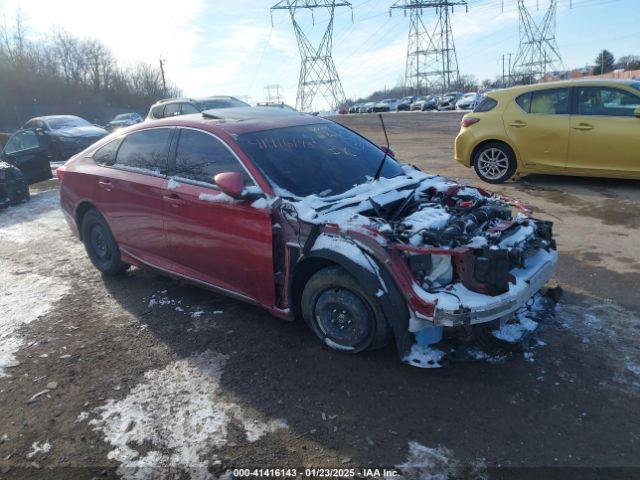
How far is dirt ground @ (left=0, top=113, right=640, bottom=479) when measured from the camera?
2635mm

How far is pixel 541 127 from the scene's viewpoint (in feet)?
25.6

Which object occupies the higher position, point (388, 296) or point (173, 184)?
point (173, 184)

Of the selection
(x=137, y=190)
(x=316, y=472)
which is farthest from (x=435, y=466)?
(x=137, y=190)

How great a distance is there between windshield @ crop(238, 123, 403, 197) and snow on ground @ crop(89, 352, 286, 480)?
1516 millimetres

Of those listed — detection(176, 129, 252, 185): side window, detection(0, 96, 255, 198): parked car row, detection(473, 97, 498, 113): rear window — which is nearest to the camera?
detection(176, 129, 252, 185): side window

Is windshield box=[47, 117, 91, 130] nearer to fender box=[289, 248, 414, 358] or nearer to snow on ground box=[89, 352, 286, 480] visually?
snow on ground box=[89, 352, 286, 480]

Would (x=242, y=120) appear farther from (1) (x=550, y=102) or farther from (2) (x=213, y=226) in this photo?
(1) (x=550, y=102)

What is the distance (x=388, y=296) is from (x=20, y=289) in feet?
13.8

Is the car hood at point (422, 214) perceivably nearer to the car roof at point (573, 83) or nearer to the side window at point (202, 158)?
the side window at point (202, 158)

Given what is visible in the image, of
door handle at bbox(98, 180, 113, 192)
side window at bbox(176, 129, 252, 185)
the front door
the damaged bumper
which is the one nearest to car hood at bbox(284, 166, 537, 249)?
the damaged bumper

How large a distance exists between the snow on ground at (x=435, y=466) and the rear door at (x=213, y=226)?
1.59m

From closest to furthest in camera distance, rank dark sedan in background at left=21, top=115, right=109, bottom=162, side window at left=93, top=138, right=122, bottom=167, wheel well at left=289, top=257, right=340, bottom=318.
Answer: wheel well at left=289, top=257, right=340, bottom=318 < side window at left=93, top=138, right=122, bottom=167 < dark sedan in background at left=21, top=115, right=109, bottom=162

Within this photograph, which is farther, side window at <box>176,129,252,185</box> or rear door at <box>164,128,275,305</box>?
side window at <box>176,129,252,185</box>

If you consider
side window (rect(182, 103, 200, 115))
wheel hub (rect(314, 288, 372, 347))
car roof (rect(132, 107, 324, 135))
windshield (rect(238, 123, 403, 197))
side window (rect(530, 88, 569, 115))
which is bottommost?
wheel hub (rect(314, 288, 372, 347))
